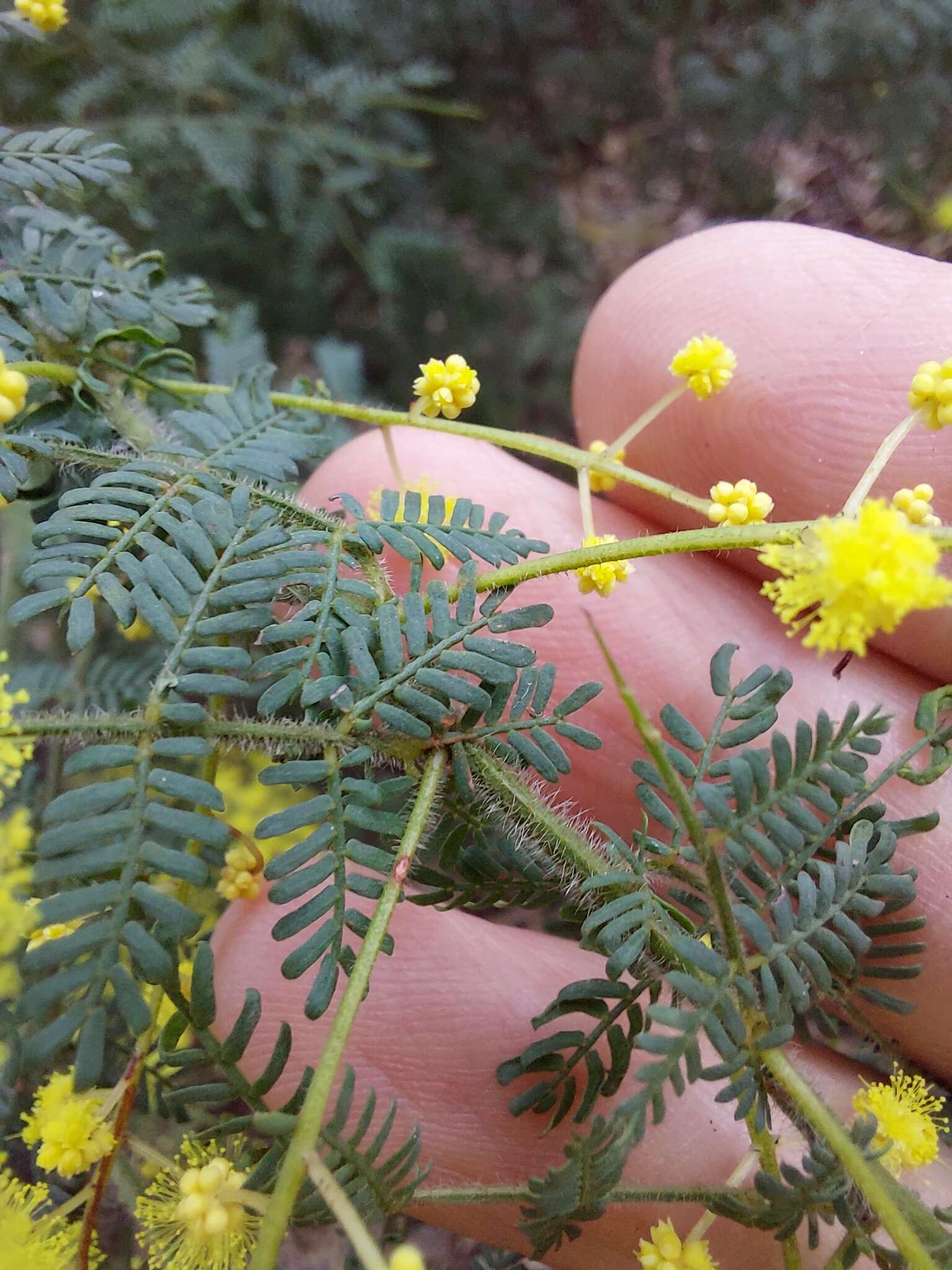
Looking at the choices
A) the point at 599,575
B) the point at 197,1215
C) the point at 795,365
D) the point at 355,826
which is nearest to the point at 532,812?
the point at 355,826

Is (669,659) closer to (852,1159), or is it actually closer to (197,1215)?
(852,1159)

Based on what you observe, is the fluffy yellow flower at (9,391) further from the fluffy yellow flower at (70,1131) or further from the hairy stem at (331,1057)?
the fluffy yellow flower at (70,1131)

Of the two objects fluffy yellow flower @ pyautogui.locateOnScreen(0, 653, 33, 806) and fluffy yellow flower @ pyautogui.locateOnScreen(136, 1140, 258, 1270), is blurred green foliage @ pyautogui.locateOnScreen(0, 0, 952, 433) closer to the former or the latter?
fluffy yellow flower @ pyautogui.locateOnScreen(0, 653, 33, 806)

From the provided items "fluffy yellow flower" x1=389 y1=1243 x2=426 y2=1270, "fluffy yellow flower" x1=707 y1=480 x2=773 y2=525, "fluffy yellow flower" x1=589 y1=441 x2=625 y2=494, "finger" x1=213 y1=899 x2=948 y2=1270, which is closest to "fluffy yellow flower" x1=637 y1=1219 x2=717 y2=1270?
"finger" x1=213 y1=899 x2=948 y2=1270

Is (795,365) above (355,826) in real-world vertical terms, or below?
above

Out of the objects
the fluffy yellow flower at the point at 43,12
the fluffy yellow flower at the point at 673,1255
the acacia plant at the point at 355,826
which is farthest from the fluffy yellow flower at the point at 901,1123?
the fluffy yellow flower at the point at 43,12

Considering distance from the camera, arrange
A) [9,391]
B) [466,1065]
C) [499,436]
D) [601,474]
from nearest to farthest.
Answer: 1. [9,391]
2. [499,436]
3. [466,1065]
4. [601,474]
